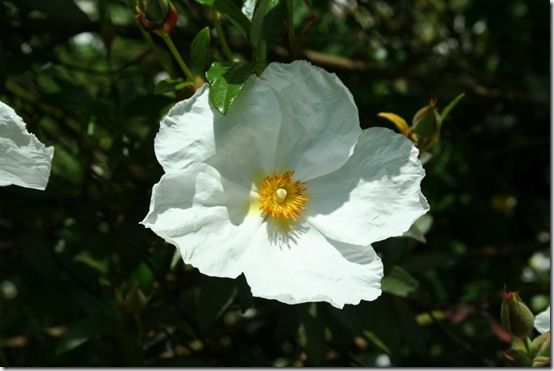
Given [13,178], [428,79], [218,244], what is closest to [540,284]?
[428,79]

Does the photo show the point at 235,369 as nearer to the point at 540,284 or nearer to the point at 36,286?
the point at 36,286

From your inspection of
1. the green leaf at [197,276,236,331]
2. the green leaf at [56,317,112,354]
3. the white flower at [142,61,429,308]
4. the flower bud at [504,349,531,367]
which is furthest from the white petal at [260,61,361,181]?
the green leaf at [56,317,112,354]

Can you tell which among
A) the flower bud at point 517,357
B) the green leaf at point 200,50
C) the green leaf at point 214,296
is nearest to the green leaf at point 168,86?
the green leaf at point 200,50

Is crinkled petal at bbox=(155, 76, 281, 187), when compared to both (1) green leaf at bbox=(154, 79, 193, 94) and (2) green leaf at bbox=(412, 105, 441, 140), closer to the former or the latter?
(1) green leaf at bbox=(154, 79, 193, 94)

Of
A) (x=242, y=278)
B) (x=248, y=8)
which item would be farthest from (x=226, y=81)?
(x=242, y=278)

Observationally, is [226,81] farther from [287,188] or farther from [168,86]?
[287,188]
